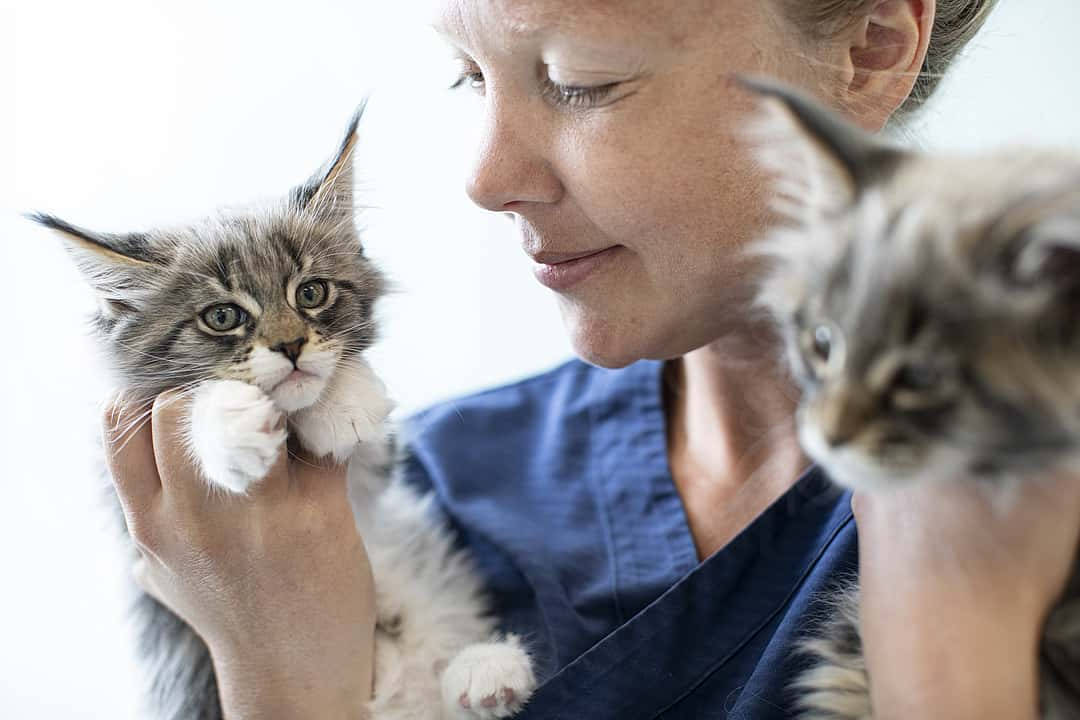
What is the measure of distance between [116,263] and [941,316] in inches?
53.5

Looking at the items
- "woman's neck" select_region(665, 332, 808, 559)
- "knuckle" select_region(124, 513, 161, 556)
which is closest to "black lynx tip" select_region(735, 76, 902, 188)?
"woman's neck" select_region(665, 332, 808, 559)

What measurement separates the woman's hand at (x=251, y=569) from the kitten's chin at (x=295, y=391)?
0.35 feet

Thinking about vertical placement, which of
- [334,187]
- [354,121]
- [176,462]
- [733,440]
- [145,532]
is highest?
[354,121]

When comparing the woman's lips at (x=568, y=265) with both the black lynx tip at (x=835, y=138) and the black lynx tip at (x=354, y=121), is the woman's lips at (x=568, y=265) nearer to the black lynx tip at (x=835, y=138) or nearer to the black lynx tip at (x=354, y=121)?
the black lynx tip at (x=354, y=121)

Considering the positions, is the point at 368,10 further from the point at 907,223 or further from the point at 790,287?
the point at 907,223

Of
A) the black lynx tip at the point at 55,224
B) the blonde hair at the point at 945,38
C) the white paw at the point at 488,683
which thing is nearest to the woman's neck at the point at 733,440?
the white paw at the point at 488,683

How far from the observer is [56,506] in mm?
2242

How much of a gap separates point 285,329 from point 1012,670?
1.20m

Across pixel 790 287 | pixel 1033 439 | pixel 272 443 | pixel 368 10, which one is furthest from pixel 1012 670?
pixel 368 10

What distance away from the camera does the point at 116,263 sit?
157 centimetres

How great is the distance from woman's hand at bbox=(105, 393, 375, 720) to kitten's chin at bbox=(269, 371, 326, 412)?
106mm

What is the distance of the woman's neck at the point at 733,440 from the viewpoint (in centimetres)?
173

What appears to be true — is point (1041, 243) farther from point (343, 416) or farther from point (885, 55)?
point (343, 416)

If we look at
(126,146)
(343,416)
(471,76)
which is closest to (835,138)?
(471,76)
